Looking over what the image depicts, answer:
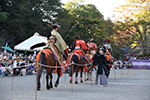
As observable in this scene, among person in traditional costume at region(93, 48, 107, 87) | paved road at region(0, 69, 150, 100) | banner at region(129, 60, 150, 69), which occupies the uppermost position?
banner at region(129, 60, 150, 69)

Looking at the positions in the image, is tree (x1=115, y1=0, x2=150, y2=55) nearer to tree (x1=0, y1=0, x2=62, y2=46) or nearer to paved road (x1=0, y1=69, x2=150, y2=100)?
tree (x1=0, y1=0, x2=62, y2=46)

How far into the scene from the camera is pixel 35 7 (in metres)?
35.2

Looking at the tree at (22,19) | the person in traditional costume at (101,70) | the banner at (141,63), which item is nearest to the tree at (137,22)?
the banner at (141,63)

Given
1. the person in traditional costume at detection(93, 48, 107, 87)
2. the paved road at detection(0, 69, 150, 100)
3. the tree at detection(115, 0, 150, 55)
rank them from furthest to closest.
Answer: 1. the tree at detection(115, 0, 150, 55)
2. the person in traditional costume at detection(93, 48, 107, 87)
3. the paved road at detection(0, 69, 150, 100)

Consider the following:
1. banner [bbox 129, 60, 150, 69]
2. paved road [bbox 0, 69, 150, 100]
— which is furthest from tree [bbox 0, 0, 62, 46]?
paved road [bbox 0, 69, 150, 100]

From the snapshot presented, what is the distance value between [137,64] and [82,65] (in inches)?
1065

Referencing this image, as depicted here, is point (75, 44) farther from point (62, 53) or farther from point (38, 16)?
point (38, 16)

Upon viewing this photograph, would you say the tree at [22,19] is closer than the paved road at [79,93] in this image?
No

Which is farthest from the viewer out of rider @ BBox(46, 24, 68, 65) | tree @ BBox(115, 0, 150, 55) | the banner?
tree @ BBox(115, 0, 150, 55)

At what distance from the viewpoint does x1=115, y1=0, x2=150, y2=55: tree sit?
46406 millimetres

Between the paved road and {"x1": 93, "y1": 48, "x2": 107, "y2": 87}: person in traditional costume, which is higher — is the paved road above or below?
below

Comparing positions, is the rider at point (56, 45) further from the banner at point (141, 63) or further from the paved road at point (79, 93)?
the banner at point (141, 63)

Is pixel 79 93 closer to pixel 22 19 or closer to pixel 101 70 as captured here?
pixel 101 70

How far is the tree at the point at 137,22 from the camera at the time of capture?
46406 mm
